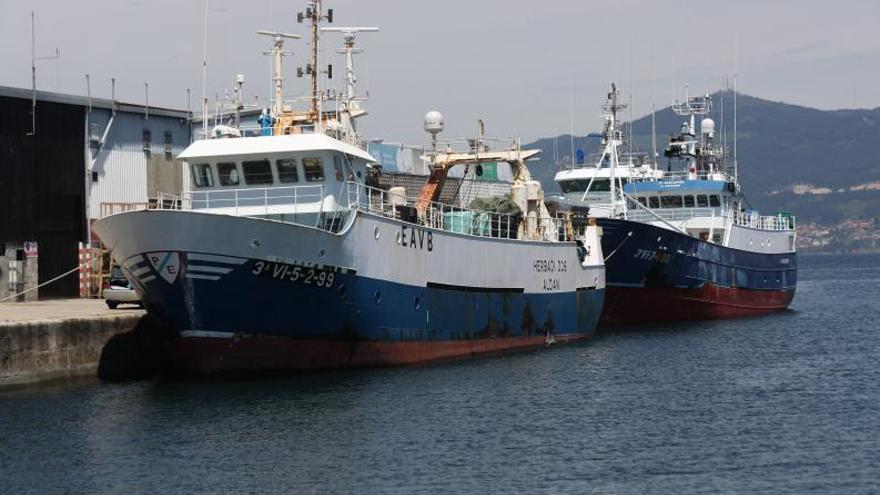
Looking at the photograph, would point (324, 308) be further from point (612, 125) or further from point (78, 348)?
point (612, 125)

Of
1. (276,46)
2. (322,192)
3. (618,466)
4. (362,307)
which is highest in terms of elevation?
(276,46)

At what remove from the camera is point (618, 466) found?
939 inches

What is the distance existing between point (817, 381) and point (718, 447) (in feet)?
35.9

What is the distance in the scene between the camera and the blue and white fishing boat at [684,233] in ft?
180

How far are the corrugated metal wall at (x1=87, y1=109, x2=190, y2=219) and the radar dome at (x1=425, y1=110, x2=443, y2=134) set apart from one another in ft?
38.5

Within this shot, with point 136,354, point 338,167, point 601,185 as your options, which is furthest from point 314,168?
point 601,185

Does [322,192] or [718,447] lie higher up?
[322,192]

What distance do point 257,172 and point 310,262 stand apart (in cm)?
398

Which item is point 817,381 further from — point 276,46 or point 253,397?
point 276,46

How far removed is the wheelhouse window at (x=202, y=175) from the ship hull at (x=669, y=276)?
21.4 meters

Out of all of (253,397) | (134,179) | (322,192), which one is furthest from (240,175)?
(134,179)

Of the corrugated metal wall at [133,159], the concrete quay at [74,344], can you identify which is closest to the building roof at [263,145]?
the concrete quay at [74,344]

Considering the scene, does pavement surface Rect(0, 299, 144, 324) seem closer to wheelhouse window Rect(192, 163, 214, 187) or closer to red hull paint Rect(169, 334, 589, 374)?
red hull paint Rect(169, 334, 589, 374)

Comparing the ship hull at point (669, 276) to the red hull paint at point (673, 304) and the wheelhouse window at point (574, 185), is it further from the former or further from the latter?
the wheelhouse window at point (574, 185)
